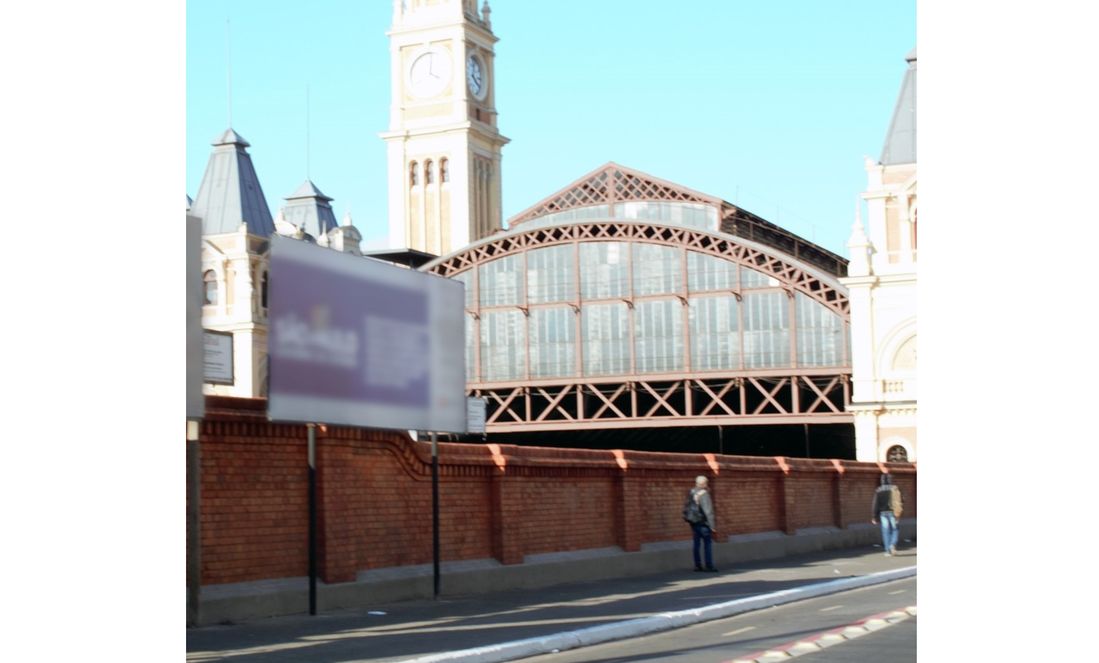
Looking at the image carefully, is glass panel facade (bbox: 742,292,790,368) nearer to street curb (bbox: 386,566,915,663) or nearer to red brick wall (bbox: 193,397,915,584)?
red brick wall (bbox: 193,397,915,584)

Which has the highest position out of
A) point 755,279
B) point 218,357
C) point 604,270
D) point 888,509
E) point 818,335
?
point 604,270

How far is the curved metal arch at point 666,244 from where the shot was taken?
67250 millimetres

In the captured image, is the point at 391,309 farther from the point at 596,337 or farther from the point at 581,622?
the point at 596,337

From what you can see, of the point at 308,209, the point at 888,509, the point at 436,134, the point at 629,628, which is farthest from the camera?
the point at 436,134

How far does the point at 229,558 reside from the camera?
1507 cm

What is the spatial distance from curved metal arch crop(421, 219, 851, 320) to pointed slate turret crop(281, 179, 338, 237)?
19.2 m

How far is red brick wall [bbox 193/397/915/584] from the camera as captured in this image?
15.3 meters

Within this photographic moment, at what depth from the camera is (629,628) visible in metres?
14.5

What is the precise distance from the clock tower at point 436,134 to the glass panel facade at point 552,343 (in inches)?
1375

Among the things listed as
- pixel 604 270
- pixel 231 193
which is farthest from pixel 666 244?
pixel 231 193

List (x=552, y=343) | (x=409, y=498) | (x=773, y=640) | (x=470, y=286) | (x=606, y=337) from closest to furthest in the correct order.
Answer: (x=773, y=640), (x=409, y=498), (x=606, y=337), (x=552, y=343), (x=470, y=286)

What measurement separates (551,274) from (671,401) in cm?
804

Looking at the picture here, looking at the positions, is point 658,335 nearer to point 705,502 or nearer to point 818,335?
point 818,335
